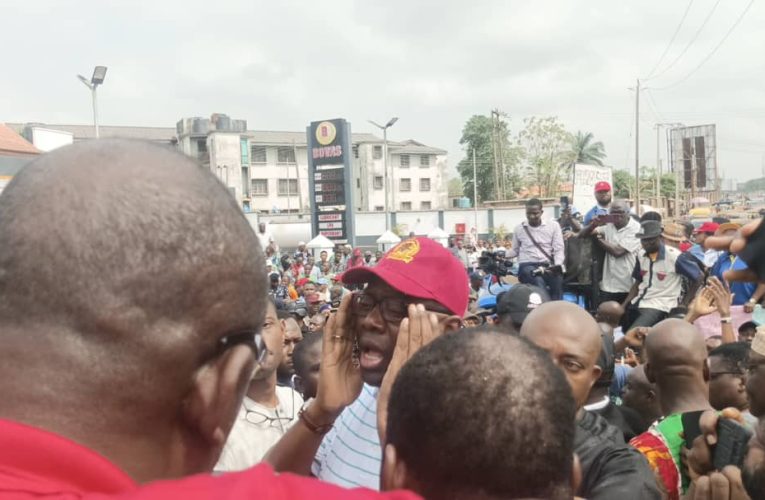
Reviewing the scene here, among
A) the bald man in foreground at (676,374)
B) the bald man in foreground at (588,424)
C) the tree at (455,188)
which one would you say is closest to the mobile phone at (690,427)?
the bald man in foreground at (676,374)

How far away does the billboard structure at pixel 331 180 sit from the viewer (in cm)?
3025

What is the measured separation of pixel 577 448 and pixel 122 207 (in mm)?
1944

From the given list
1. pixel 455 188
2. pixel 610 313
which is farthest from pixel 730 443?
pixel 455 188

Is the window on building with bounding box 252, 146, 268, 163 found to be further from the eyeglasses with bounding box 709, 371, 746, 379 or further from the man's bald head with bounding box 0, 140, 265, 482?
the man's bald head with bounding box 0, 140, 265, 482

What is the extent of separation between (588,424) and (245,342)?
188cm

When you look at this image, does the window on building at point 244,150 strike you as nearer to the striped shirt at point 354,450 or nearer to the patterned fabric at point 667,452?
the patterned fabric at point 667,452

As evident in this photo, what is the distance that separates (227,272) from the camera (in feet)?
3.68

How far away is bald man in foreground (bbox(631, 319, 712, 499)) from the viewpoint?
10.6 feet

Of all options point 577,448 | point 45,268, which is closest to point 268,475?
point 45,268

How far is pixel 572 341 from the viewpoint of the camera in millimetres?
2898

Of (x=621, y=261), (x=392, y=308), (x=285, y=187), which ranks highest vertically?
(x=285, y=187)

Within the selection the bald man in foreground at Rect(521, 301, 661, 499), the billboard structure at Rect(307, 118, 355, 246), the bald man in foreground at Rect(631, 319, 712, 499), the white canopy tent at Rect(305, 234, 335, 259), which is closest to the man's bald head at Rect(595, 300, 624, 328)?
the bald man in foreground at Rect(631, 319, 712, 499)

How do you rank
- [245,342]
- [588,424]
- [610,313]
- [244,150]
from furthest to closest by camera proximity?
[244,150] → [610,313] → [588,424] → [245,342]

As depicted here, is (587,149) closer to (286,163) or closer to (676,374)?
(286,163)
